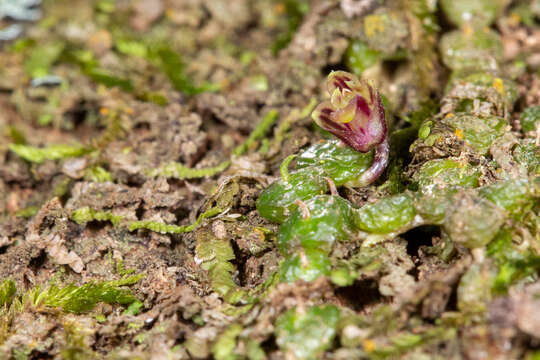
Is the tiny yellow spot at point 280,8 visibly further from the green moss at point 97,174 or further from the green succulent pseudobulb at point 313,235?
the green succulent pseudobulb at point 313,235

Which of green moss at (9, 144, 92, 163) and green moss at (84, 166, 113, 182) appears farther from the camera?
green moss at (9, 144, 92, 163)

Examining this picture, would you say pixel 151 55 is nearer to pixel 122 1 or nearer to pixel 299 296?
pixel 122 1

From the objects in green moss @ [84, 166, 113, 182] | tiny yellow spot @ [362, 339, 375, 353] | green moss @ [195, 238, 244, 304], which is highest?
tiny yellow spot @ [362, 339, 375, 353]

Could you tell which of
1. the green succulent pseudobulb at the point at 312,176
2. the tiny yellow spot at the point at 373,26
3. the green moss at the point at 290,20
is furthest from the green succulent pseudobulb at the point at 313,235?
the green moss at the point at 290,20

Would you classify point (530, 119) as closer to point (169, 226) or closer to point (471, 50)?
point (471, 50)

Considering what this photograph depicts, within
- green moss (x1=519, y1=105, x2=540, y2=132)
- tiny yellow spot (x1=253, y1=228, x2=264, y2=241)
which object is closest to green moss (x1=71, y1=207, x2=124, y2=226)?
tiny yellow spot (x1=253, y1=228, x2=264, y2=241)

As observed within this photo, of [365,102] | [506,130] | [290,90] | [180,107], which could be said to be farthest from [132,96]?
[506,130]

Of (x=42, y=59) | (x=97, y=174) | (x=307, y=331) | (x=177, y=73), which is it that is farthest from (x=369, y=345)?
(x=42, y=59)

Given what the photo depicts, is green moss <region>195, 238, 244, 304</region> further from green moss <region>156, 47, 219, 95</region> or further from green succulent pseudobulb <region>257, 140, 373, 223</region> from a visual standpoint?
green moss <region>156, 47, 219, 95</region>
